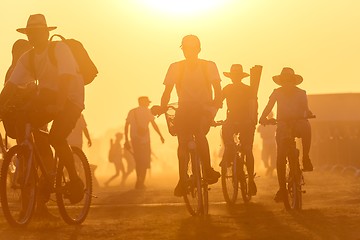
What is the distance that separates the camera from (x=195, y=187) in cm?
1312

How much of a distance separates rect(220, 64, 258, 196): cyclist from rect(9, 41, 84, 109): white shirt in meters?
5.65

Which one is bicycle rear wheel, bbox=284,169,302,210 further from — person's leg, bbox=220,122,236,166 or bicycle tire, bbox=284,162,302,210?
person's leg, bbox=220,122,236,166

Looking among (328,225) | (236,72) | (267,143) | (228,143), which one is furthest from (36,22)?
(267,143)

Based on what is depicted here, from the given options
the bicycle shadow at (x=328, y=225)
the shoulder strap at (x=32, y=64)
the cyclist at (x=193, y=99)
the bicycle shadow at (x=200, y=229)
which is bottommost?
the bicycle shadow at (x=328, y=225)

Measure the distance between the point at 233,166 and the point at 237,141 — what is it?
74 cm

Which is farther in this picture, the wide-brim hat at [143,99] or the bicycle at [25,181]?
the wide-brim hat at [143,99]

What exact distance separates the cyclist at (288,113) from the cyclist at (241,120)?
1036mm

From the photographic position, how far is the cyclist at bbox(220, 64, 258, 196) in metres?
17.2

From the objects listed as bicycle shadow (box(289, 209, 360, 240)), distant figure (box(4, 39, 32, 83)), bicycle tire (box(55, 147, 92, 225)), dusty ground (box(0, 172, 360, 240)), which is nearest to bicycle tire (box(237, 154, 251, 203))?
dusty ground (box(0, 172, 360, 240))

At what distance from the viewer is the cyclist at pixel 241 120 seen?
17.2 meters

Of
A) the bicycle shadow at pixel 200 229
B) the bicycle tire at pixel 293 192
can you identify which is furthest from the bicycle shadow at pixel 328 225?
the bicycle tire at pixel 293 192

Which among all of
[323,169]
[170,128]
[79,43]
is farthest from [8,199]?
[323,169]

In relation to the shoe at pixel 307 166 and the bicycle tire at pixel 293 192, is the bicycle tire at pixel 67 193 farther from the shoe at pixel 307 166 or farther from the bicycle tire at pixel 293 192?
the shoe at pixel 307 166

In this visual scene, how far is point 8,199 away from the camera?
36.2ft
